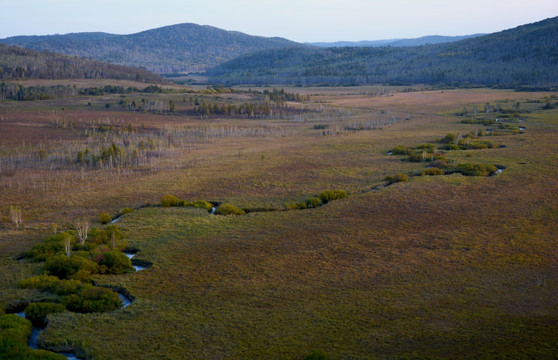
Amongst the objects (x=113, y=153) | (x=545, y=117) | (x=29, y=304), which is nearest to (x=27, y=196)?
(x=113, y=153)

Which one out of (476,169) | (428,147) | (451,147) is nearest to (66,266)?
(476,169)

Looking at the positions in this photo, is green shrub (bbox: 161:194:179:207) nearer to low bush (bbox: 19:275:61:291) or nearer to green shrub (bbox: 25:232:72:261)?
green shrub (bbox: 25:232:72:261)

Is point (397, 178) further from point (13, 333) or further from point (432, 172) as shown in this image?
point (13, 333)

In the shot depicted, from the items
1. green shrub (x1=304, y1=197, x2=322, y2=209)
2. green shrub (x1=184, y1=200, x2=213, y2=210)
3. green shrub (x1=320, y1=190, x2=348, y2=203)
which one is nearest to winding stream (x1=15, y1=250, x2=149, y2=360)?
green shrub (x1=184, y1=200, x2=213, y2=210)

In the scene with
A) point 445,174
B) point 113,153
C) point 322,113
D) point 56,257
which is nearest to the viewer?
point 56,257

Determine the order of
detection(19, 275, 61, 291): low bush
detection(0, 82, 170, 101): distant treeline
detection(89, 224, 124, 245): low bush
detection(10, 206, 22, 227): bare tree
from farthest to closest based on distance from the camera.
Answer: detection(0, 82, 170, 101): distant treeline, detection(10, 206, 22, 227): bare tree, detection(89, 224, 124, 245): low bush, detection(19, 275, 61, 291): low bush

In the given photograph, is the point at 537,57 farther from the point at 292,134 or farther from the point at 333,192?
the point at 333,192
